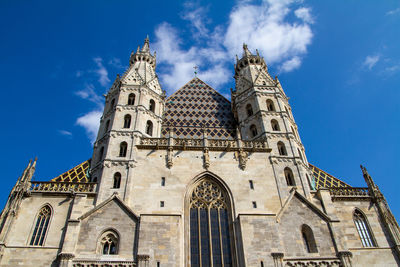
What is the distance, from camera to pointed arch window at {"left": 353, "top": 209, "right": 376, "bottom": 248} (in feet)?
55.0

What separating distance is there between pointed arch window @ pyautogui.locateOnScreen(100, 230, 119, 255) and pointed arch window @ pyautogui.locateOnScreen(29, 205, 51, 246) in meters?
2.75

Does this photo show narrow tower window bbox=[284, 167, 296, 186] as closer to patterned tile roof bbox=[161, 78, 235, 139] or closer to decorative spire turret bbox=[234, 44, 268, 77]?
patterned tile roof bbox=[161, 78, 235, 139]

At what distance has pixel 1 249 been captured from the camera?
568 inches

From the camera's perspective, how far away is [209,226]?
16609 mm

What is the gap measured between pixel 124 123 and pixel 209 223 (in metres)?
8.62

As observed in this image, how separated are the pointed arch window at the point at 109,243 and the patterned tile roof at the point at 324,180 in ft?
40.1

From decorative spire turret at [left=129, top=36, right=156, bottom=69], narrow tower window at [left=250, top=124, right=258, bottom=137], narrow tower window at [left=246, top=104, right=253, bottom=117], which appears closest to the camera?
narrow tower window at [left=250, top=124, right=258, bottom=137]

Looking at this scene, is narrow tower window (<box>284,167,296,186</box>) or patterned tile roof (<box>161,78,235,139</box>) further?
patterned tile roof (<box>161,78,235,139</box>)

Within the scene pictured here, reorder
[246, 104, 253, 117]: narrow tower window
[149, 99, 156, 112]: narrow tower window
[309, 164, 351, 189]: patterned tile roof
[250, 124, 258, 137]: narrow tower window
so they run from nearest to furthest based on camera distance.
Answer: [309, 164, 351, 189]: patterned tile roof, [250, 124, 258, 137]: narrow tower window, [149, 99, 156, 112]: narrow tower window, [246, 104, 253, 117]: narrow tower window

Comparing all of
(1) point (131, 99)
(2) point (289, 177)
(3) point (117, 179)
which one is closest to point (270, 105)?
(2) point (289, 177)

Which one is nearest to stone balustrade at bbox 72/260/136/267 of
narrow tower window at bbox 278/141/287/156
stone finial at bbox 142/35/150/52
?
narrow tower window at bbox 278/141/287/156

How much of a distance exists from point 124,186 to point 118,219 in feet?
6.41

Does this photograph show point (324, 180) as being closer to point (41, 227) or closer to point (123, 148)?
point (123, 148)

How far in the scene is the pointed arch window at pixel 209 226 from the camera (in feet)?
51.2
